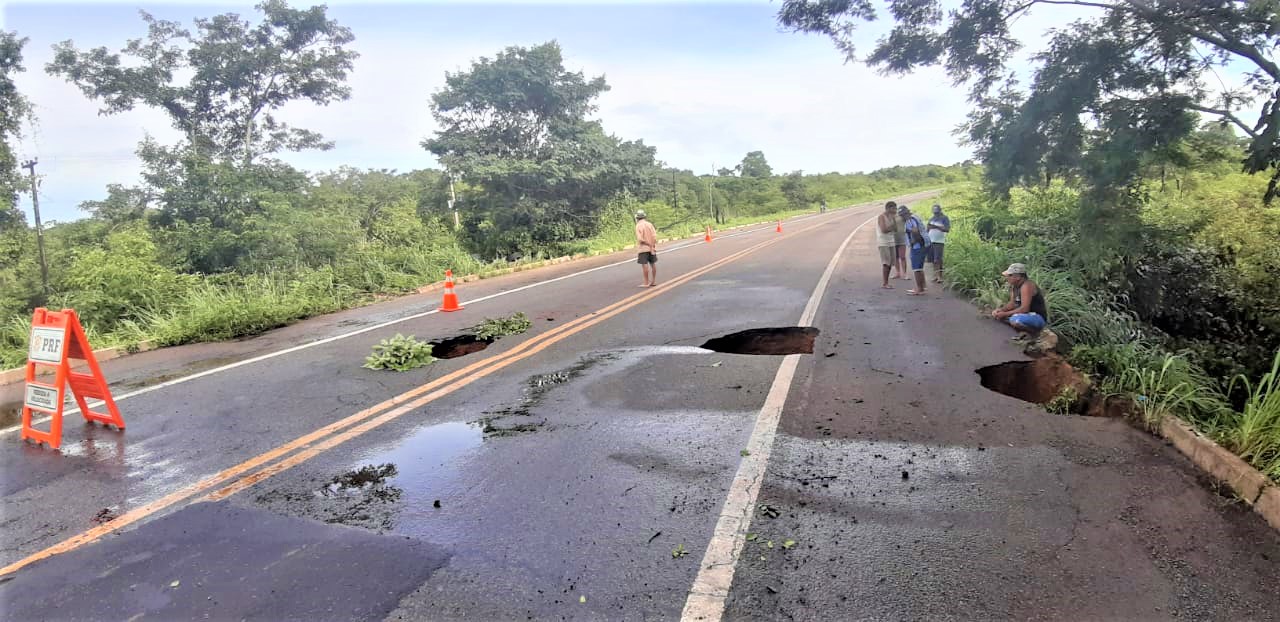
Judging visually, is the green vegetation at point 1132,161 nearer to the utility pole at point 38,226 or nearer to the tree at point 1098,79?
the tree at point 1098,79

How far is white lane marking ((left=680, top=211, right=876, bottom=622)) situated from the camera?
270 centimetres

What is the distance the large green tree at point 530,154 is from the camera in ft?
81.9

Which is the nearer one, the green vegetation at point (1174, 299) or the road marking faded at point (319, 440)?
the road marking faded at point (319, 440)

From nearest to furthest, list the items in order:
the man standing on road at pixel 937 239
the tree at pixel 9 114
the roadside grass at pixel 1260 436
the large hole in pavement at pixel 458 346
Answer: the roadside grass at pixel 1260 436
the large hole in pavement at pixel 458 346
the man standing on road at pixel 937 239
the tree at pixel 9 114

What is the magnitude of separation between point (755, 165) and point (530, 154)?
61.8m

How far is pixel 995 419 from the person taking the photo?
4.79 meters

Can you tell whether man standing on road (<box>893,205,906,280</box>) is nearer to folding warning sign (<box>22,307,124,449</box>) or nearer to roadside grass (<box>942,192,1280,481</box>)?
roadside grass (<box>942,192,1280,481</box>)

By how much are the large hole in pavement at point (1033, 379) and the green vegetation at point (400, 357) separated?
5502 mm

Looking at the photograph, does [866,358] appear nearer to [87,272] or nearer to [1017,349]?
[1017,349]

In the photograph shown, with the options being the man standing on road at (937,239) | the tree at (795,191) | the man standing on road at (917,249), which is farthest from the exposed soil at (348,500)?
the tree at (795,191)

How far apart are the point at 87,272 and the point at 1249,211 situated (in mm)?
19865

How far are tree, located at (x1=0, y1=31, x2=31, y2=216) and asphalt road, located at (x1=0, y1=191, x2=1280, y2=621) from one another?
14091mm

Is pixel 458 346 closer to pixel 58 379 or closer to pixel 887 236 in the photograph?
pixel 58 379

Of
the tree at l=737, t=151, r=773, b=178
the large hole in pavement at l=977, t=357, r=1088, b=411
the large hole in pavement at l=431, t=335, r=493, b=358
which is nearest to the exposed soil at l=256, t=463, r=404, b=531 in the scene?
the large hole in pavement at l=431, t=335, r=493, b=358
